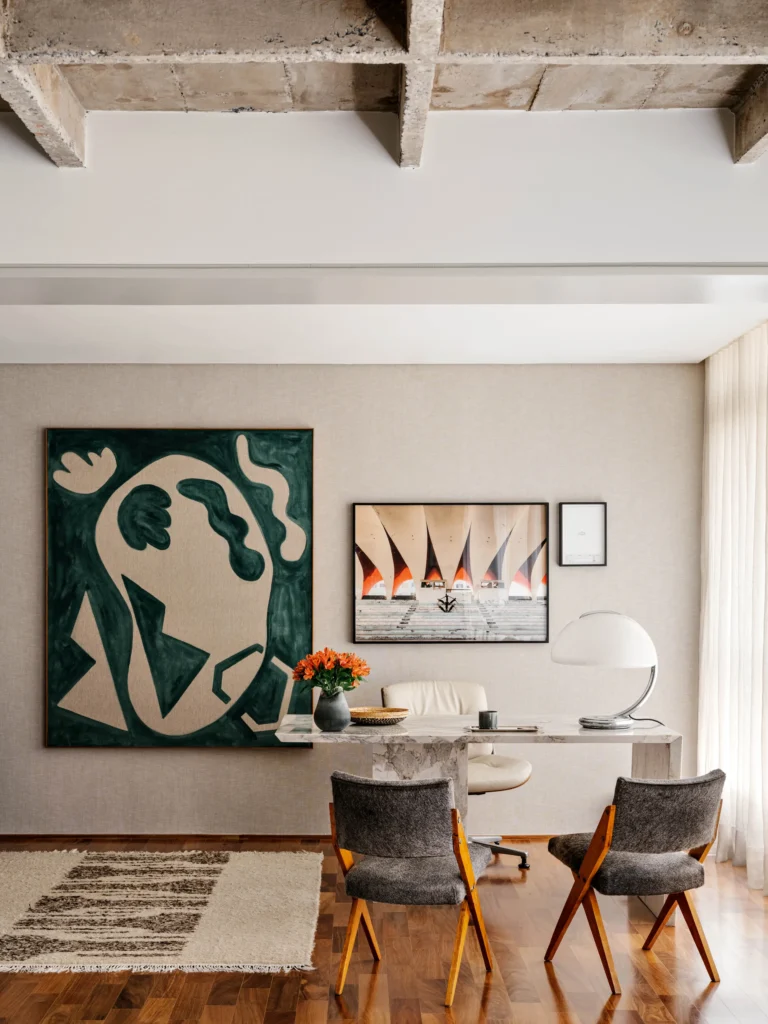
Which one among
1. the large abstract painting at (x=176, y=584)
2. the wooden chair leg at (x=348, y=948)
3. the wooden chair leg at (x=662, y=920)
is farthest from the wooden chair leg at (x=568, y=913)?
the large abstract painting at (x=176, y=584)

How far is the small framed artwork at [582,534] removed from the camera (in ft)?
17.9

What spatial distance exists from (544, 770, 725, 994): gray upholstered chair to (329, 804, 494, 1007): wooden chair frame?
38 cm

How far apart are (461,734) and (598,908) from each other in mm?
917

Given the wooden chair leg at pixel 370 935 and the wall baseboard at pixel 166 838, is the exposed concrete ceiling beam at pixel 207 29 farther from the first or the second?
the wall baseboard at pixel 166 838

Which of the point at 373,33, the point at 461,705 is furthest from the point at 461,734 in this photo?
the point at 373,33

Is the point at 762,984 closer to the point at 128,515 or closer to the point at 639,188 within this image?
the point at 639,188

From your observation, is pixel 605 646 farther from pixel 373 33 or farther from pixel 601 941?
pixel 373 33

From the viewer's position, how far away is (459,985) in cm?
338

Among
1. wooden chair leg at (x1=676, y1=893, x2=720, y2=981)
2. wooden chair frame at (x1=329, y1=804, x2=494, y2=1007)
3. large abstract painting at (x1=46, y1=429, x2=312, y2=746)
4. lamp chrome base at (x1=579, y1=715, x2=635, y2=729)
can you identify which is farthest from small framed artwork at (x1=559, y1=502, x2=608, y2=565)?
wooden chair frame at (x1=329, y1=804, x2=494, y2=1007)

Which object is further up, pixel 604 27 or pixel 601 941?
pixel 604 27

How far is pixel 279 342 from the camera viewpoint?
495cm

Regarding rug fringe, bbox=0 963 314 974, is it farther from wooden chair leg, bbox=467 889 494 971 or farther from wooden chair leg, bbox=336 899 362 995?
wooden chair leg, bbox=467 889 494 971

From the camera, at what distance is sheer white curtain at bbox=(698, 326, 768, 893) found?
4.62m

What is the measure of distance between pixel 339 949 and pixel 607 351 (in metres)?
3.26
